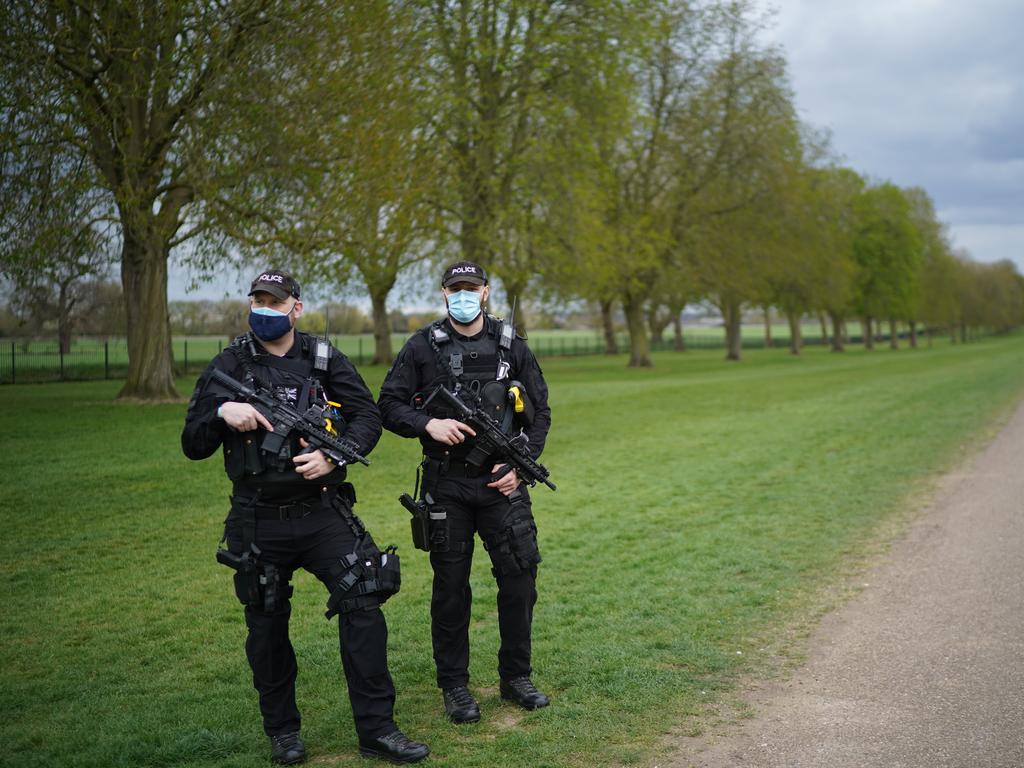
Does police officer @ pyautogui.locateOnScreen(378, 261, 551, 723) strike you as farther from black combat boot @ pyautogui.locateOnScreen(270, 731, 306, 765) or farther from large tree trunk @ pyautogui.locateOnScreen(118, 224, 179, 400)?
large tree trunk @ pyautogui.locateOnScreen(118, 224, 179, 400)

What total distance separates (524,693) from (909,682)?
7.36 ft

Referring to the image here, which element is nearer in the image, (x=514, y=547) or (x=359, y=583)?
(x=359, y=583)

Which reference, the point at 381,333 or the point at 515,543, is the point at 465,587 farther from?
the point at 381,333

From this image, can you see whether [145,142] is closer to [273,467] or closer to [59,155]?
[59,155]

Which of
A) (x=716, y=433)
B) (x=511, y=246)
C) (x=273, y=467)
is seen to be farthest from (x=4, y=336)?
(x=273, y=467)

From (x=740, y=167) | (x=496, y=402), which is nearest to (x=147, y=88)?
(x=496, y=402)

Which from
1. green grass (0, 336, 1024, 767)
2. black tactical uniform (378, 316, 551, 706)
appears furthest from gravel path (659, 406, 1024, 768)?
black tactical uniform (378, 316, 551, 706)

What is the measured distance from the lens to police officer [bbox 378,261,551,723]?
5.33 m

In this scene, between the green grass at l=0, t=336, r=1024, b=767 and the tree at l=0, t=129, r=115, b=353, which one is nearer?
the green grass at l=0, t=336, r=1024, b=767

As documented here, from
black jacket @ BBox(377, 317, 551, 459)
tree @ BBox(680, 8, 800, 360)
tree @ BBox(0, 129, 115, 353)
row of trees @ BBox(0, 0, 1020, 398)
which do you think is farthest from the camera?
tree @ BBox(680, 8, 800, 360)

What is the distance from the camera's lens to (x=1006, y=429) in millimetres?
20312

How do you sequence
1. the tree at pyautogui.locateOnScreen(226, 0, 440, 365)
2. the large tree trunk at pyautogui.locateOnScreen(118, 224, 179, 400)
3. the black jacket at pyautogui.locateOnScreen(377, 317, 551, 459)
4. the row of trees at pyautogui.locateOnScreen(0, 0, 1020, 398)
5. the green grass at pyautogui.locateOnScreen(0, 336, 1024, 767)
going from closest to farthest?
1. the green grass at pyautogui.locateOnScreen(0, 336, 1024, 767)
2. the black jacket at pyautogui.locateOnScreen(377, 317, 551, 459)
3. the row of trees at pyautogui.locateOnScreen(0, 0, 1020, 398)
4. the tree at pyautogui.locateOnScreen(226, 0, 440, 365)
5. the large tree trunk at pyautogui.locateOnScreen(118, 224, 179, 400)

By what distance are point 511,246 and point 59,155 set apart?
620 inches

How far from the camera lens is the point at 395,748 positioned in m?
4.65
